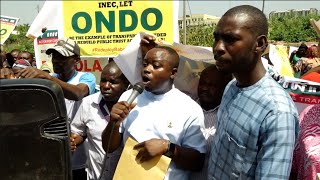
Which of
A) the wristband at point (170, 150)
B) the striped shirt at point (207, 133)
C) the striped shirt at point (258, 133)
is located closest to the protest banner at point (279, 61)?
the striped shirt at point (207, 133)

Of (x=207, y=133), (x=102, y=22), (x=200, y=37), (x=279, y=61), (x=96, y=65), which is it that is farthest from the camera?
(x=200, y=37)

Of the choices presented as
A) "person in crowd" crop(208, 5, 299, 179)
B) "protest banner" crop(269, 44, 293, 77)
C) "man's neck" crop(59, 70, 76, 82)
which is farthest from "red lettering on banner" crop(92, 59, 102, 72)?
"person in crowd" crop(208, 5, 299, 179)

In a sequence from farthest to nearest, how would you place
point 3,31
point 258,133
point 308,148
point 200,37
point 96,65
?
point 200,37
point 3,31
point 96,65
point 308,148
point 258,133

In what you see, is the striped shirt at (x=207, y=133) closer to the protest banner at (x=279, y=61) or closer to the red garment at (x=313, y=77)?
the red garment at (x=313, y=77)

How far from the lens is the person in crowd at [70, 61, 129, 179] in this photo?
2602 millimetres

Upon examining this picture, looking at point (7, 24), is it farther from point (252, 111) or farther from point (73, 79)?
point (252, 111)

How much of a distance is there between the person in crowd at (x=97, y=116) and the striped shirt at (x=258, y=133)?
3.66 feet

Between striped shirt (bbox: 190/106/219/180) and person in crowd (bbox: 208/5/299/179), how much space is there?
1.49 feet

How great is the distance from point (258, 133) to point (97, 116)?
138 cm

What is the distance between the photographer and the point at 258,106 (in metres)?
1.50

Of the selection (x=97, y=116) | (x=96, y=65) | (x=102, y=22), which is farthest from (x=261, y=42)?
(x=96, y=65)

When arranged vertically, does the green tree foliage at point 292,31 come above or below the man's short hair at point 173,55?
below

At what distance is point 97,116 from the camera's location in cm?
263

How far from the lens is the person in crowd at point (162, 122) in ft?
6.46
